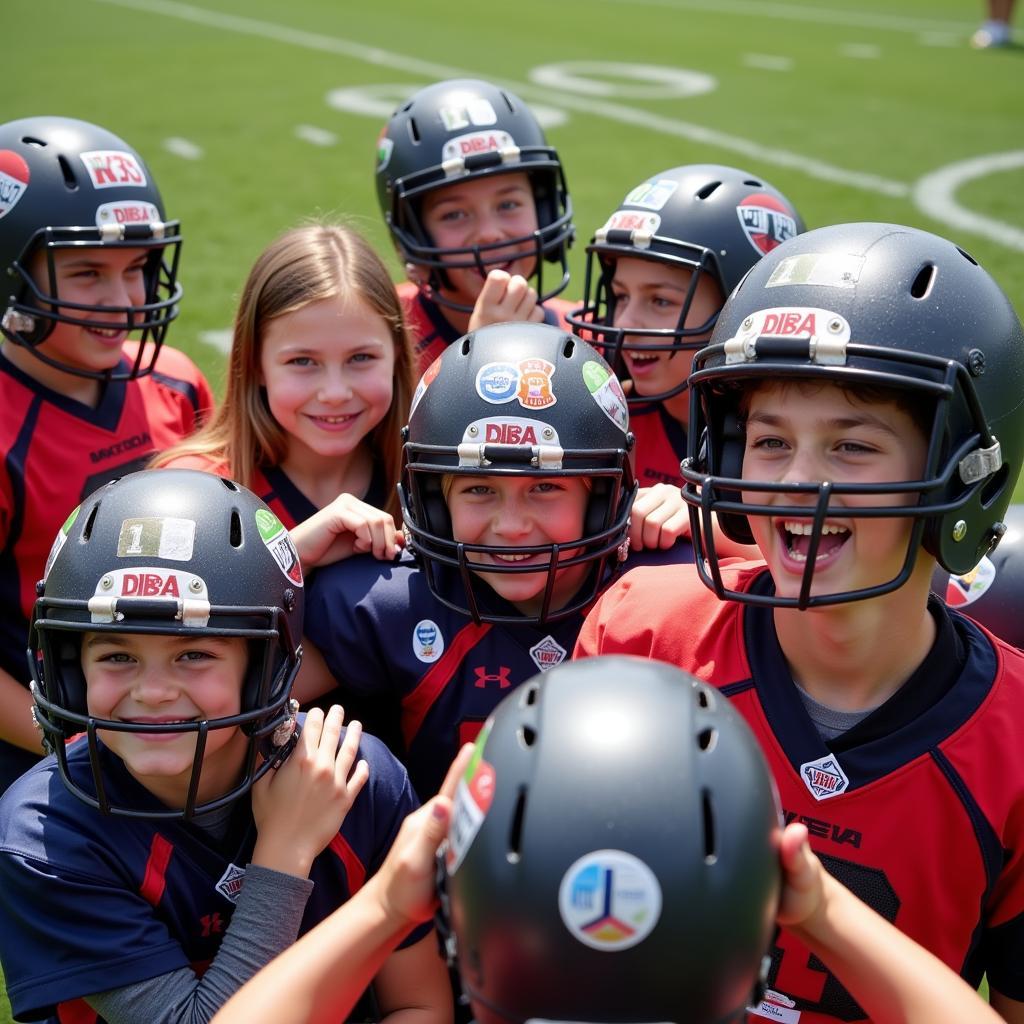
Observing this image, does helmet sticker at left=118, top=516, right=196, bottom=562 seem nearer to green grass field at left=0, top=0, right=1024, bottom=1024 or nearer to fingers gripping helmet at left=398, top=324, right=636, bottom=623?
fingers gripping helmet at left=398, top=324, right=636, bottom=623

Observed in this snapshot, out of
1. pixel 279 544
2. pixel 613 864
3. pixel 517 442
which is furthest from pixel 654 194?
pixel 613 864

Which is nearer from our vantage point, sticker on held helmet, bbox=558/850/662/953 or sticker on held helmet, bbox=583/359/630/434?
sticker on held helmet, bbox=558/850/662/953

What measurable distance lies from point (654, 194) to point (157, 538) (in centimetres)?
215

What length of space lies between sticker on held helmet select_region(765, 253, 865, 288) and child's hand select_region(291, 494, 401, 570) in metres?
1.16

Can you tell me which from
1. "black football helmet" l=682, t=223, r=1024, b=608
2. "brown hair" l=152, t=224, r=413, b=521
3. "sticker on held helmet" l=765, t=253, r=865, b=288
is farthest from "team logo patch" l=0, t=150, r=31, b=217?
"sticker on held helmet" l=765, t=253, r=865, b=288

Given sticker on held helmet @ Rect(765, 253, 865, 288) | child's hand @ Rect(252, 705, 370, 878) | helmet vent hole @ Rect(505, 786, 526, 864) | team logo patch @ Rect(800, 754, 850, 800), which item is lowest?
child's hand @ Rect(252, 705, 370, 878)

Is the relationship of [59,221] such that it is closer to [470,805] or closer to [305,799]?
[305,799]

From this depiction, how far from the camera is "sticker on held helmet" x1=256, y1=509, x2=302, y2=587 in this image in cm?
272

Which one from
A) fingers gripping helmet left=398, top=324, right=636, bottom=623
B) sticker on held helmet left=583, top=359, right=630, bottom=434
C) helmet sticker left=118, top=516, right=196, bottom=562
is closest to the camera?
helmet sticker left=118, top=516, right=196, bottom=562

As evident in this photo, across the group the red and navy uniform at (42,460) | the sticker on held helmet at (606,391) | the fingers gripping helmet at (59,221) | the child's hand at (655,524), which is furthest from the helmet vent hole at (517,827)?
the fingers gripping helmet at (59,221)

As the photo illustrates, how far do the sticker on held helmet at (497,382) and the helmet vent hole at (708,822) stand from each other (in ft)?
4.50

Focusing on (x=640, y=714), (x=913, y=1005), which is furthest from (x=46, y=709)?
(x=913, y=1005)

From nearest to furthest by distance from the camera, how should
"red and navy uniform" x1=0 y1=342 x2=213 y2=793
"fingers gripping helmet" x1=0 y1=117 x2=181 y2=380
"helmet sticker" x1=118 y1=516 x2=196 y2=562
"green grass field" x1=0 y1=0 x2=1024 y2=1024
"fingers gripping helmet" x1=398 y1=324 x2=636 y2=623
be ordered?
"helmet sticker" x1=118 y1=516 x2=196 y2=562
"fingers gripping helmet" x1=398 y1=324 x2=636 y2=623
"red and navy uniform" x1=0 y1=342 x2=213 y2=793
"fingers gripping helmet" x1=0 y1=117 x2=181 y2=380
"green grass field" x1=0 y1=0 x2=1024 y2=1024

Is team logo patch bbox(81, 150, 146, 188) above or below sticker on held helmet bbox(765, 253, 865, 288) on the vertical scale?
→ below
